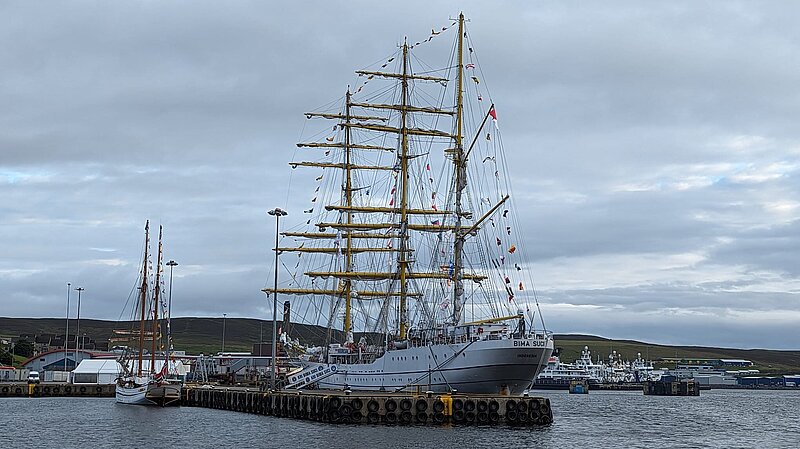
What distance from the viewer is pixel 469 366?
84.9 metres

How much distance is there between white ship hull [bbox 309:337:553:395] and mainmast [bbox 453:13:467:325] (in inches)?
219

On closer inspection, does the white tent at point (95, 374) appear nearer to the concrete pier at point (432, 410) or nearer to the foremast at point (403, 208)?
the foremast at point (403, 208)

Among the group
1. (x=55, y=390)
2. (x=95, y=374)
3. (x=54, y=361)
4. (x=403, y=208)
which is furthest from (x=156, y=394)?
(x=54, y=361)

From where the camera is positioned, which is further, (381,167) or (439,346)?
(381,167)

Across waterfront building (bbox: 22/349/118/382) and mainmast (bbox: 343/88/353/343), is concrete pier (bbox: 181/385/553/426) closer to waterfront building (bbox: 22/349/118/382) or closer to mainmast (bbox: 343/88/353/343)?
mainmast (bbox: 343/88/353/343)

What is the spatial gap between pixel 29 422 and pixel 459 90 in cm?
4960

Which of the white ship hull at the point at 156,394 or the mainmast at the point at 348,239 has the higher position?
the mainmast at the point at 348,239

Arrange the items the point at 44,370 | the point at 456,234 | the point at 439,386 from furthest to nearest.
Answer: the point at 44,370, the point at 456,234, the point at 439,386

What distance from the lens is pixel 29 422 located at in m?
86.7

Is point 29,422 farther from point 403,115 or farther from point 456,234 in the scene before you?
point 403,115

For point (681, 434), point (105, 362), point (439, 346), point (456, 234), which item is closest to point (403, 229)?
point (456, 234)

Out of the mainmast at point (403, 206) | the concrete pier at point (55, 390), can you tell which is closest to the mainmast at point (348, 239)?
the mainmast at point (403, 206)

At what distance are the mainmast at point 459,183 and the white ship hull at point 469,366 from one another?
5.55 m

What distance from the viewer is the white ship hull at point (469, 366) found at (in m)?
82.5
